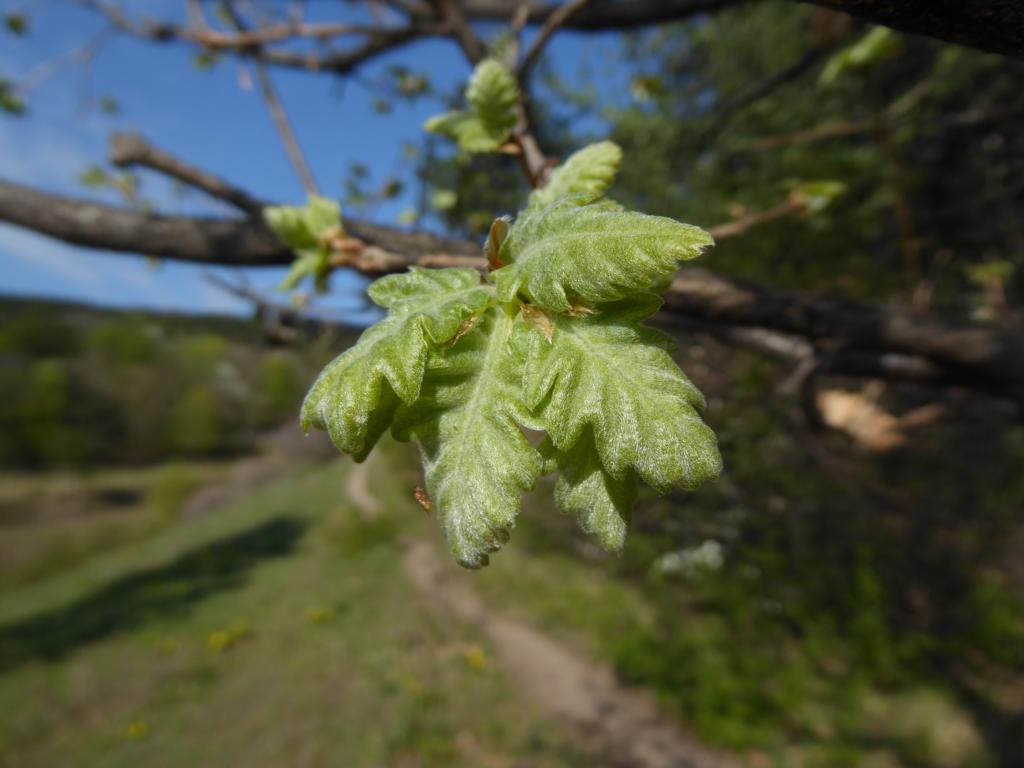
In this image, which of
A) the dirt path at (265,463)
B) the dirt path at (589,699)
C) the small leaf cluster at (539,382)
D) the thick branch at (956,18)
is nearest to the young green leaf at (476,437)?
the small leaf cluster at (539,382)

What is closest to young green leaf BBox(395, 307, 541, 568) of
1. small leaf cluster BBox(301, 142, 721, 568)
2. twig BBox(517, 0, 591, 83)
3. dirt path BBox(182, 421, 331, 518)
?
small leaf cluster BBox(301, 142, 721, 568)

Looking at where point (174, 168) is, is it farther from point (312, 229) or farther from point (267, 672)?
point (267, 672)

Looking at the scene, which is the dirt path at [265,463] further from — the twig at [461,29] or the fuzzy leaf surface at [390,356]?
the fuzzy leaf surface at [390,356]

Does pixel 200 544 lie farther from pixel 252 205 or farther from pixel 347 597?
pixel 252 205

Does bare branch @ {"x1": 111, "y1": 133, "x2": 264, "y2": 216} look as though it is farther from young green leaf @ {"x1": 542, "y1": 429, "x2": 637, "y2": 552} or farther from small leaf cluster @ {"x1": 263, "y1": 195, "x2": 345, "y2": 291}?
young green leaf @ {"x1": 542, "y1": 429, "x2": 637, "y2": 552}

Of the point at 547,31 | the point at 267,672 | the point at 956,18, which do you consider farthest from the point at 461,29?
the point at 267,672

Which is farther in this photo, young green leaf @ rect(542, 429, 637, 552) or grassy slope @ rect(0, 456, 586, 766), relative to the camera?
grassy slope @ rect(0, 456, 586, 766)
